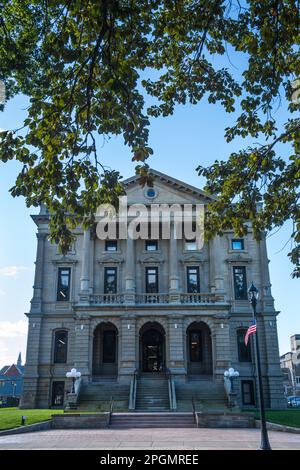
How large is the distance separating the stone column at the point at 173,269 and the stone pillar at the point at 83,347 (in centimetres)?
686

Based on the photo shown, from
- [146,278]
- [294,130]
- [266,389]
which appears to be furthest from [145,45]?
[266,389]

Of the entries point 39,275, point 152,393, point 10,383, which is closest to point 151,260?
point 39,275

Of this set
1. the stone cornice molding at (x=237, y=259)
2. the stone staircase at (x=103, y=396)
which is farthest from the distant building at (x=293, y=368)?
the stone staircase at (x=103, y=396)

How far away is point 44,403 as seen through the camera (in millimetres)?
36000

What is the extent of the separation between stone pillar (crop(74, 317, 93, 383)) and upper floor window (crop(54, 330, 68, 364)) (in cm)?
249

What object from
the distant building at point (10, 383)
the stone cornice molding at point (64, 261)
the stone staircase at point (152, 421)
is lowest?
the stone staircase at point (152, 421)

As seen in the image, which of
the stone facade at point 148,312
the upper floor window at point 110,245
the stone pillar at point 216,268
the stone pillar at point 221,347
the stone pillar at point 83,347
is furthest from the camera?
the upper floor window at point 110,245

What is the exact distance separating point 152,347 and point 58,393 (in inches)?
322

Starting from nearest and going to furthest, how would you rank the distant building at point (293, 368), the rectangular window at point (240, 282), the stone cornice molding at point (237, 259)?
1. the rectangular window at point (240, 282)
2. the stone cornice molding at point (237, 259)
3. the distant building at point (293, 368)

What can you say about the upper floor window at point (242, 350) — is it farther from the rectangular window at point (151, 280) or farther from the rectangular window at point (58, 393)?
the rectangular window at point (58, 393)

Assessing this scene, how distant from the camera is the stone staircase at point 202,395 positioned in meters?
29.9

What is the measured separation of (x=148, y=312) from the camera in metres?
36.0

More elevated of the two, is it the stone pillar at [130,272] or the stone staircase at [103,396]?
the stone pillar at [130,272]

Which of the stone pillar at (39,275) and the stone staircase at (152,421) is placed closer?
the stone staircase at (152,421)
